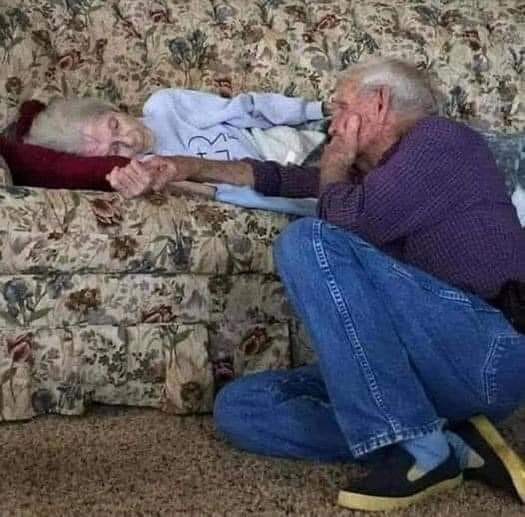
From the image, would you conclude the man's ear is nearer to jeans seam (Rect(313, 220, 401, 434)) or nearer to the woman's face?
jeans seam (Rect(313, 220, 401, 434))

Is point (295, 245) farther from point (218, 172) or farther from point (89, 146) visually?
point (89, 146)

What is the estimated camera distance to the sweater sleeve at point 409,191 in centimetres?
164

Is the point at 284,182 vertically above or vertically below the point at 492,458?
above

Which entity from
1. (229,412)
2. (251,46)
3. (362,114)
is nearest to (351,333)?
(229,412)

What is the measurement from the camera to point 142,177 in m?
2.06

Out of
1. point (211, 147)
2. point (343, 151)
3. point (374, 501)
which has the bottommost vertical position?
point (374, 501)

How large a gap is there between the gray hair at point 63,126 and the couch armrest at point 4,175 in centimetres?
19

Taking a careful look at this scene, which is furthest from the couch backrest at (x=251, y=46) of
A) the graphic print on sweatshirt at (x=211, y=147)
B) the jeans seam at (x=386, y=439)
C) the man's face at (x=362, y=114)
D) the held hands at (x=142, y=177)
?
the jeans seam at (x=386, y=439)

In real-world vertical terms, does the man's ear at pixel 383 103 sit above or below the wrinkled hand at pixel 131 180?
above

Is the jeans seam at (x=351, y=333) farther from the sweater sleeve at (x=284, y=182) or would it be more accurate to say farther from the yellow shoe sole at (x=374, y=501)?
the sweater sleeve at (x=284, y=182)

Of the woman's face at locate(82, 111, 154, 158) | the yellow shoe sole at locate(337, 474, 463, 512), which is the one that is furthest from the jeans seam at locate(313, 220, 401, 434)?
Result: the woman's face at locate(82, 111, 154, 158)

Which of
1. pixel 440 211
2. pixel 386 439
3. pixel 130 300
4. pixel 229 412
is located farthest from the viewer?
pixel 130 300

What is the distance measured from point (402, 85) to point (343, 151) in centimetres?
16

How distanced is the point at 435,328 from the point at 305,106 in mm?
1236
